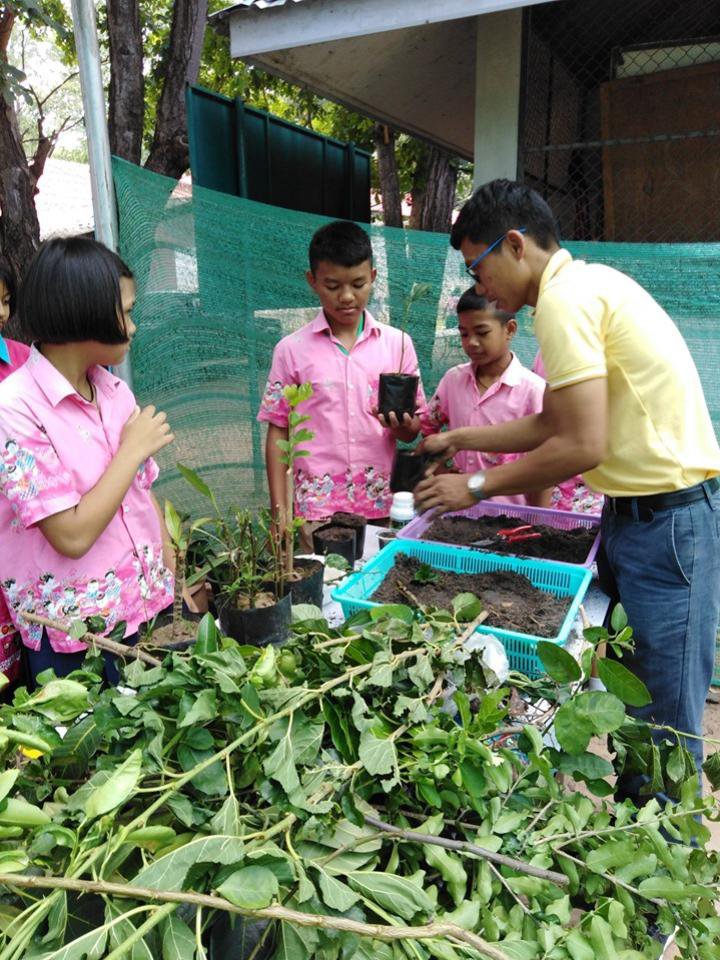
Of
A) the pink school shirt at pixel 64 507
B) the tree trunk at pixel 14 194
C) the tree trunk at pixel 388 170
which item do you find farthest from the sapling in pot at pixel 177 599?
the tree trunk at pixel 388 170

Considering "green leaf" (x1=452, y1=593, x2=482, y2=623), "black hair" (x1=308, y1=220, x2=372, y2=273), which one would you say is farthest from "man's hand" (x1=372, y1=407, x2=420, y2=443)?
"green leaf" (x1=452, y1=593, x2=482, y2=623)

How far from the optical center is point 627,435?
1.69 m

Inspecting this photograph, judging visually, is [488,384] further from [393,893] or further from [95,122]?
[393,893]

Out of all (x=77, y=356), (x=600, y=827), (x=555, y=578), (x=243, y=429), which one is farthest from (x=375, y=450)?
(x=600, y=827)

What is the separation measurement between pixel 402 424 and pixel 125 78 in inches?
193

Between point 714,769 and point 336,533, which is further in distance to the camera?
point 336,533

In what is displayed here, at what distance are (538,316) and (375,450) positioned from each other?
3.59 ft

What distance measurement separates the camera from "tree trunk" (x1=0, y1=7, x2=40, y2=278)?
460 cm

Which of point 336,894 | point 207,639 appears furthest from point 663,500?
point 336,894

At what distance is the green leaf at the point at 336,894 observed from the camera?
0.64 meters

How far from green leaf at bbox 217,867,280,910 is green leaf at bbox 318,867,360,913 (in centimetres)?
5

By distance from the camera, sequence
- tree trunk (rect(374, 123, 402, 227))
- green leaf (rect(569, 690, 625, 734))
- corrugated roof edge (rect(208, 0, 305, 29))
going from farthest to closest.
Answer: tree trunk (rect(374, 123, 402, 227)) < corrugated roof edge (rect(208, 0, 305, 29)) < green leaf (rect(569, 690, 625, 734))

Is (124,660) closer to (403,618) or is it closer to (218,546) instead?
(403,618)

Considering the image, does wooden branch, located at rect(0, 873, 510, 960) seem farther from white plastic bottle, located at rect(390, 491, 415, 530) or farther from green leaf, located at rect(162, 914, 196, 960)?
white plastic bottle, located at rect(390, 491, 415, 530)
